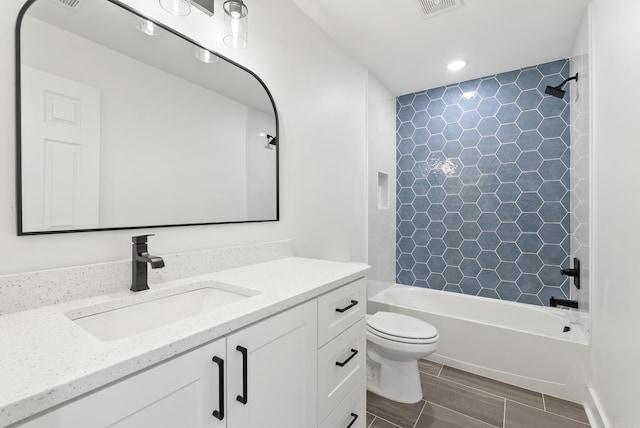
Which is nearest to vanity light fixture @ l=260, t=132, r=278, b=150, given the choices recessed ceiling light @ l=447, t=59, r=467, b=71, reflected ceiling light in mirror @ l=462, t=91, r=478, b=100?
recessed ceiling light @ l=447, t=59, r=467, b=71

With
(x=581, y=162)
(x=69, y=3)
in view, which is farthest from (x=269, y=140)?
(x=581, y=162)

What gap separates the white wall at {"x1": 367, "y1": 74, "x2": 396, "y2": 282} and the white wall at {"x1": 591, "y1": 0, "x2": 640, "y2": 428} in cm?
153

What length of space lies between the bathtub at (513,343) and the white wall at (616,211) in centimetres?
17

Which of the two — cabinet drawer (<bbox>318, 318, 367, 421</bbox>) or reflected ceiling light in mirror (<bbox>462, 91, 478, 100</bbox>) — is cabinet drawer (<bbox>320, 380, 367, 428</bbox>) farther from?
reflected ceiling light in mirror (<bbox>462, 91, 478, 100</bbox>)

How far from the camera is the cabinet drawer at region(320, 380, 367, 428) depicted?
1184 mm

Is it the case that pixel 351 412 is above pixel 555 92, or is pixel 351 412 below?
below

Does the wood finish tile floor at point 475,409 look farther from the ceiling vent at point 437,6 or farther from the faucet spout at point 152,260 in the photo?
the ceiling vent at point 437,6

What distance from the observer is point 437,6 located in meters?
1.89

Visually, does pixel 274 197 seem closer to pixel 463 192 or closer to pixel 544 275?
pixel 463 192

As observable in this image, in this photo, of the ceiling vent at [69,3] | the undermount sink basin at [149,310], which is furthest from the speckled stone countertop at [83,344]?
the ceiling vent at [69,3]

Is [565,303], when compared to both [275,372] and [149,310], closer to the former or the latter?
[275,372]

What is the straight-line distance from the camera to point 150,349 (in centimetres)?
60

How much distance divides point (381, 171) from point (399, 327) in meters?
1.52

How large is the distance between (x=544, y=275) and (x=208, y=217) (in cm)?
277
